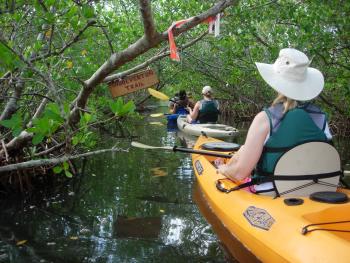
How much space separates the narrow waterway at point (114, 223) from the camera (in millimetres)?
3504

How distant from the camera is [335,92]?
30.0 ft

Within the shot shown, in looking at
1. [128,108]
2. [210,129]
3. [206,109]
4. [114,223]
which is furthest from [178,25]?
[206,109]

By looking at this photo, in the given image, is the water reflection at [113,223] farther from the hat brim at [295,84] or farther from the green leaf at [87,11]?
the green leaf at [87,11]

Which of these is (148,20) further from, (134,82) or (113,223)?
(113,223)

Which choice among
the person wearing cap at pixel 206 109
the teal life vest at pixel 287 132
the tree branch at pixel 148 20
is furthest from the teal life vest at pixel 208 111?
the tree branch at pixel 148 20

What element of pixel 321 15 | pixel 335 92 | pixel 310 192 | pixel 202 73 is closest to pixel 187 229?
pixel 310 192

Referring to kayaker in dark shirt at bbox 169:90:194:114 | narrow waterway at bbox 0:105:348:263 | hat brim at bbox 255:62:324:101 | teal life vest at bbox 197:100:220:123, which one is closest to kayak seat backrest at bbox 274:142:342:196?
hat brim at bbox 255:62:324:101

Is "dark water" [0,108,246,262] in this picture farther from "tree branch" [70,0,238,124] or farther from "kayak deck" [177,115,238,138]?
"kayak deck" [177,115,238,138]

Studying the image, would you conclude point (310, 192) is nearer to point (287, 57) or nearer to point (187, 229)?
point (287, 57)

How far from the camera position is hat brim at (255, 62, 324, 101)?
119 inches

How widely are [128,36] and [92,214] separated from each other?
444 cm

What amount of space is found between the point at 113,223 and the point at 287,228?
1948 millimetres

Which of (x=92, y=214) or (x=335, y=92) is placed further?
(x=335, y=92)

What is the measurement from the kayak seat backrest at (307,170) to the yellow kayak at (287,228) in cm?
11
